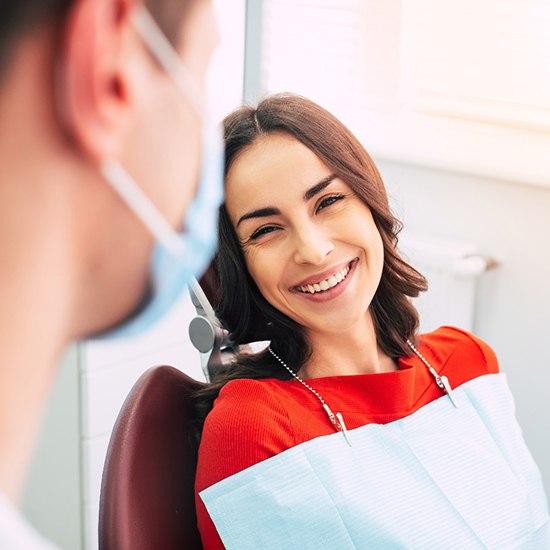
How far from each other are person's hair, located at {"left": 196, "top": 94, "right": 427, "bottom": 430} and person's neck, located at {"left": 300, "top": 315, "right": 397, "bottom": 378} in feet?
0.05

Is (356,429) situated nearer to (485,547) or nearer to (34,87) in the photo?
(485,547)

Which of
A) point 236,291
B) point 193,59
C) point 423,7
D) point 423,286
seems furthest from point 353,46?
point 193,59

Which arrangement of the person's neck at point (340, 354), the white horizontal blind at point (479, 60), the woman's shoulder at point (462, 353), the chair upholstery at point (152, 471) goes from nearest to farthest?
the chair upholstery at point (152, 471) < the person's neck at point (340, 354) < the woman's shoulder at point (462, 353) < the white horizontal blind at point (479, 60)

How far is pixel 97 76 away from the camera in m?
0.23

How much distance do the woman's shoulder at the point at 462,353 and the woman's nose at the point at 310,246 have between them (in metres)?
0.32

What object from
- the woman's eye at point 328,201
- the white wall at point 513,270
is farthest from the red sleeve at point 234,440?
the white wall at point 513,270

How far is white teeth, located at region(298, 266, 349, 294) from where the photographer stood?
121 centimetres

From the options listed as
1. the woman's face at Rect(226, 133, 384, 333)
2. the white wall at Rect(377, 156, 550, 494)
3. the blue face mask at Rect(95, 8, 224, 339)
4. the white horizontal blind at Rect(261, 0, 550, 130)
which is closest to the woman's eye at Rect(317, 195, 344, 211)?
the woman's face at Rect(226, 133, 384, 333)

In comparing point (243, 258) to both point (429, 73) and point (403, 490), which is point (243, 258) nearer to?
point (403, 490)

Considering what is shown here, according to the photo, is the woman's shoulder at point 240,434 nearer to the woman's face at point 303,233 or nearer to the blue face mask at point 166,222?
the woman's face at point 303,233

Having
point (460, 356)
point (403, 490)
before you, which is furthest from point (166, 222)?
point (460, 356)

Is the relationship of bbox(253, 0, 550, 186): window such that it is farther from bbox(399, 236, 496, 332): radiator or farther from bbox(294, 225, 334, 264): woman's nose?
bbox(294, 225, 334, 264): woman's nose

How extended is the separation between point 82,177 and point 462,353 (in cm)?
124

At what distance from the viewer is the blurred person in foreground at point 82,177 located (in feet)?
0.75
